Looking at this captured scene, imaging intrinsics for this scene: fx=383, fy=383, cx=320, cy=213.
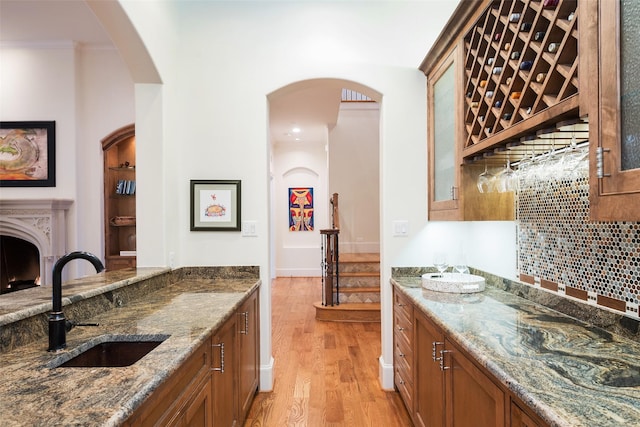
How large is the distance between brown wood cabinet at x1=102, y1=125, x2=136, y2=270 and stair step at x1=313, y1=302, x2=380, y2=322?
2.46m

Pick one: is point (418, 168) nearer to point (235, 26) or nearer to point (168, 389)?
point (235, 26)

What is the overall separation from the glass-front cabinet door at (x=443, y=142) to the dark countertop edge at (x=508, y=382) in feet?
3.32

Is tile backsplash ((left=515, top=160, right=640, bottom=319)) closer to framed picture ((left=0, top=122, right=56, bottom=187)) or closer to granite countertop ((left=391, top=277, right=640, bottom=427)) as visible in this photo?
granite countertop ((left=391, top=277, right=640, bottom=427))

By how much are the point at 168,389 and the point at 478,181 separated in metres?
1.90

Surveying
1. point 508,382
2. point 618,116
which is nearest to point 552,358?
point 508,382

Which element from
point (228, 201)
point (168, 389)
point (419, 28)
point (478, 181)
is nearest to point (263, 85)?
point (228, 201)

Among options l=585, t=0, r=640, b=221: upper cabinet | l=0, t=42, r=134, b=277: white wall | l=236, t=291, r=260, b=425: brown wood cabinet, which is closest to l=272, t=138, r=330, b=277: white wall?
l=0, t=42, r=134, b=277: white wall

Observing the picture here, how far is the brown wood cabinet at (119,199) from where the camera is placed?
4512mm

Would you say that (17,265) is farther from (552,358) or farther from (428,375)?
(552,358)

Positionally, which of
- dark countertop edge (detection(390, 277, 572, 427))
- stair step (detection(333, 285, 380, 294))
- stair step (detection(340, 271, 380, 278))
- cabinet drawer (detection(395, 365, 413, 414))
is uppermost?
dark countertop edge (detection(390, 277, 572, 427))

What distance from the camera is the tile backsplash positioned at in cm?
139

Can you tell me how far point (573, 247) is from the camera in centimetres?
168

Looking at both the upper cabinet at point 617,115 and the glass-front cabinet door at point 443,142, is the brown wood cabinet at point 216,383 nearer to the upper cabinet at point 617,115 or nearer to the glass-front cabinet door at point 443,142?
the upper cabinet at point 617,115

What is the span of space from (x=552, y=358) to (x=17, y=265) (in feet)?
18.7
